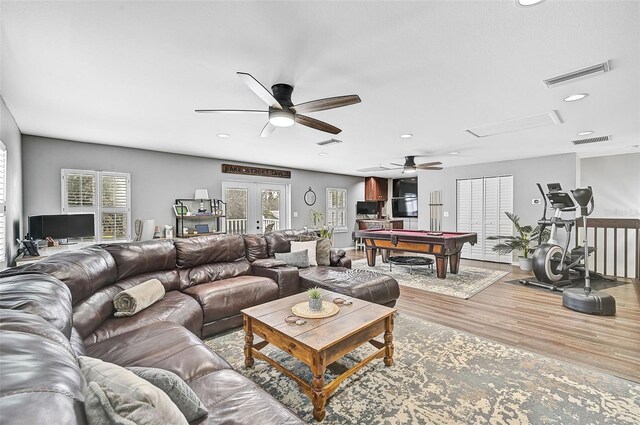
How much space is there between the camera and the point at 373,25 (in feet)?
5.77

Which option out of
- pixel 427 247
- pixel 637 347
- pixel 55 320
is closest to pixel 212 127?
pixel 55 320

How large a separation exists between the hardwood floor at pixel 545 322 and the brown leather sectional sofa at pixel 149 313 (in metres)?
0.82

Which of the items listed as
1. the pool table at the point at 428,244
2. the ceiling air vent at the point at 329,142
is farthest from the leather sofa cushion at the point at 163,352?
the pool table at the point at 428,244

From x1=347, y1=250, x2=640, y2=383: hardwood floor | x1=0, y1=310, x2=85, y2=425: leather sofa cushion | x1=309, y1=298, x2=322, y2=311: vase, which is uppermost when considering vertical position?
x1=0, y1=310, x2=85, y2=425: leather sofa cushion

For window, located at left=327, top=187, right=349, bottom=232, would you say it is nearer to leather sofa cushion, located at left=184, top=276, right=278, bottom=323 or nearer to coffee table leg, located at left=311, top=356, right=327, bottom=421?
leather sofa cushion, located at left=184, top=276, right=278, bottom=323

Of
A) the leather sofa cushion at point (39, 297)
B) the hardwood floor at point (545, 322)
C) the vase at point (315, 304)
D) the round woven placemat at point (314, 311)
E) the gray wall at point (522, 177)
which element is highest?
A: the gray wall at point (522, 177)

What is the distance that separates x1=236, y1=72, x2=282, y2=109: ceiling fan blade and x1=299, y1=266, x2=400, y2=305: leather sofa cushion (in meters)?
1.99

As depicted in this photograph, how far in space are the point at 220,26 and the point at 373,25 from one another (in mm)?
950

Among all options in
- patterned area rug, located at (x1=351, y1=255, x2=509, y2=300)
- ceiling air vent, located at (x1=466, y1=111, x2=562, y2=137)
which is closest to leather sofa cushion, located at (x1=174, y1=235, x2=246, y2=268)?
patterned area rug, located at (x1=351, y1=255, x2=509, y2=300)

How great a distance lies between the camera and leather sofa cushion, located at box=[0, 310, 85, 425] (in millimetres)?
500

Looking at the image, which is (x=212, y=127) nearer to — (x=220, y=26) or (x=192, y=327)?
(x=220, y=26)

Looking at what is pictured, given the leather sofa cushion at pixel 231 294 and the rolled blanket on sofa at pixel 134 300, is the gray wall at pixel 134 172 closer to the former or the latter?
the leather sofa cushion at pixel 231 294

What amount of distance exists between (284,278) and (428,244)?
299 cm

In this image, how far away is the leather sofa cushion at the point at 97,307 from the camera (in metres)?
1.95
